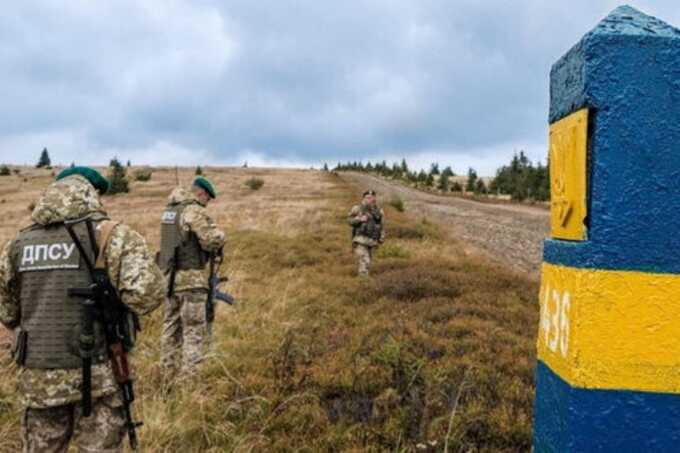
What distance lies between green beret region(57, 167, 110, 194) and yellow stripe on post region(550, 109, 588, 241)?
2.68 meters

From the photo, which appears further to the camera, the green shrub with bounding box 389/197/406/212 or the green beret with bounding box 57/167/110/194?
the green shrub with bounding box 389/197/406/212

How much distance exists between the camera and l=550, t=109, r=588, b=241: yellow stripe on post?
66.9 inches

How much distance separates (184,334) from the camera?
6391 millimetres

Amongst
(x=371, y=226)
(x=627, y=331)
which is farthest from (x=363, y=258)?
(x=627, y=331)

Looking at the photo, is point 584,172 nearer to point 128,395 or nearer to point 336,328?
point 128,395

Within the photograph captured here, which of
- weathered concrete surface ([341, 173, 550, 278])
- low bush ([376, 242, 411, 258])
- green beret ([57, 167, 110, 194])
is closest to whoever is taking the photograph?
green beret ([57, 167, 110, 194])

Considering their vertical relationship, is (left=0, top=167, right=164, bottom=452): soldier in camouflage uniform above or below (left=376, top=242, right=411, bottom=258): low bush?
above

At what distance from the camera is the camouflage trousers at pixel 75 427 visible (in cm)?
347

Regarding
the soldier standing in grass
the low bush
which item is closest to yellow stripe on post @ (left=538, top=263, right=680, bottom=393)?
the soldier standing in grass

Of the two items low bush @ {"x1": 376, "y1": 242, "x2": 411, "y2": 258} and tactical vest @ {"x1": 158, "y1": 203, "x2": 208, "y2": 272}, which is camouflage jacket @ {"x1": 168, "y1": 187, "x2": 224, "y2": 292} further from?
low bush @ {"x1": 376, "y1": 242, "x2": 411, "y2": 258}

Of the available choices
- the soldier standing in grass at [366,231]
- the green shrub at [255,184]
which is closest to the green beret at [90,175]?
the soldier standing in grass at [366,231]

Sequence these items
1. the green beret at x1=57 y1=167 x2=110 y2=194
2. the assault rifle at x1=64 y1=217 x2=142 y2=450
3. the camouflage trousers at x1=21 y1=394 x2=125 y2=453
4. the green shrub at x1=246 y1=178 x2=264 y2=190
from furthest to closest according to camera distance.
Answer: the green shrub at x1=246 y1=178 x2=264 y2=190 → the green beret at x1=57 y1=167 x2=110 y2=194 → the camouflage trousers at x1=21 y1=394 x2=125 y2=453 → the assault rifle at x1=64 y1=217 x2=142 y2=450

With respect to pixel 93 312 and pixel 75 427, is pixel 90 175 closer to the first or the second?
pixel 93 312

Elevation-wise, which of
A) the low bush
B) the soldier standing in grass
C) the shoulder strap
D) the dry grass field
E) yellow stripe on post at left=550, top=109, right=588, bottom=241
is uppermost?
yellow stripe on post at left=550, top=109, right=588, bottom=241
